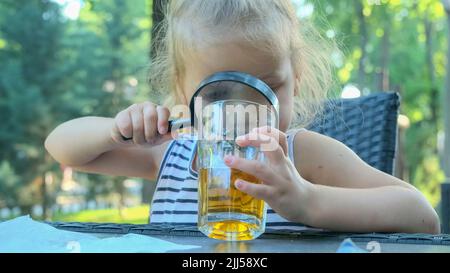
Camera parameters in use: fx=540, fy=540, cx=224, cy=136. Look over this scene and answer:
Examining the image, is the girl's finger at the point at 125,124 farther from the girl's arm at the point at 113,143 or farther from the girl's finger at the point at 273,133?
the girl's finger at the point at 273,133

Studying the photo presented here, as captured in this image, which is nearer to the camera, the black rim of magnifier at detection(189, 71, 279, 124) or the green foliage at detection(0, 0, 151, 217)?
the black rim of magnifier at detection(189, 71, 279, 124)

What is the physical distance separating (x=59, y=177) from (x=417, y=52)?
9.31 m

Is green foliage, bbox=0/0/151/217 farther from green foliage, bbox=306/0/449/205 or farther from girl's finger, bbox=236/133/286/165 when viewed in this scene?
girl's finger, bbox=236/133/286/165

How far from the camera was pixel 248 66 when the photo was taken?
1.02 meters

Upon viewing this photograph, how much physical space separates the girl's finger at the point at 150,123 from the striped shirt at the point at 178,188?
0.28 metres

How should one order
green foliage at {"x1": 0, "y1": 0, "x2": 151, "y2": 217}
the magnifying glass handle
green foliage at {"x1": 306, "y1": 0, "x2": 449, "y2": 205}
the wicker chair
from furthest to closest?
green foliage at {"x1": 0, "y1": 0, "x2": 151, "y2": 217} < green foliage at {"x1": 306, "y1": 0, "x2": 449, "y2": 205} < the wicker chair < the magnifying glass handle

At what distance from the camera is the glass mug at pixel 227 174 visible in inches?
29.4

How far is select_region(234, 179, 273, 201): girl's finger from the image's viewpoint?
0.72 metres

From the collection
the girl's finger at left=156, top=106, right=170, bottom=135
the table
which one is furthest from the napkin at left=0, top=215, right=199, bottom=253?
the girl's finger at left=156, top=106, right=170, bottom=135

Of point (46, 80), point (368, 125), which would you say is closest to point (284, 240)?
point (368, 125)

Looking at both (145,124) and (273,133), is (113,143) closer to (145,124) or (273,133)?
(145,124)

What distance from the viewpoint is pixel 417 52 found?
540 inches
